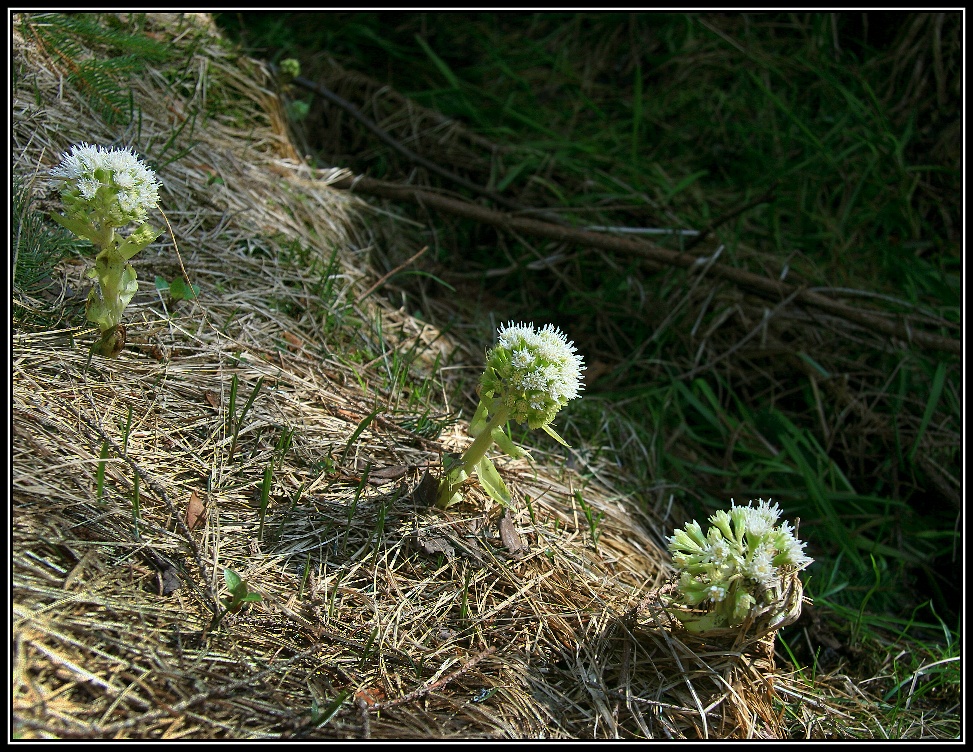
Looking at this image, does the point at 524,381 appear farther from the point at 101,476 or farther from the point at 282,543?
the point at 101,476

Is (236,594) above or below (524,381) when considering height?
below

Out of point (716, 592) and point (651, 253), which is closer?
point (716, 592)

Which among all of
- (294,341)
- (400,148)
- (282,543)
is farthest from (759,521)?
(400,148)

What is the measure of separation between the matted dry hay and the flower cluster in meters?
0.17

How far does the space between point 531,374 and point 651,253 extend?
1.62 meters

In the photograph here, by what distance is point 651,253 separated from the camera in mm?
3170

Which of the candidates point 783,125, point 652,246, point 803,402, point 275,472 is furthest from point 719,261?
point 275,472

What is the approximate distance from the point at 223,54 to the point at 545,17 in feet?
6.28

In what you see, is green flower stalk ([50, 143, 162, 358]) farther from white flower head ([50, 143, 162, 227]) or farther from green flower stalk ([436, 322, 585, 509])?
green flower stalk ([436, 322, 585, 509])

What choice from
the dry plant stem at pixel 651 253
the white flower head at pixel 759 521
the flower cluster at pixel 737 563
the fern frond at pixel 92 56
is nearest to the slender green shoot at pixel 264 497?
the flower cluster at pixel 737 563

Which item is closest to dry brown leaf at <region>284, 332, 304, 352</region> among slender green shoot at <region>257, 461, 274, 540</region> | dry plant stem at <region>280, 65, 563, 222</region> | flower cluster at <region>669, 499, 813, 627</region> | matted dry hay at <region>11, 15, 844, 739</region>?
matted dry hay at <region>11, 15, 844, 739</region>

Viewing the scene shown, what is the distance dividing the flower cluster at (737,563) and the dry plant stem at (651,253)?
5.22 ft

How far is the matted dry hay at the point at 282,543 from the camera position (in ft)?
4.86
